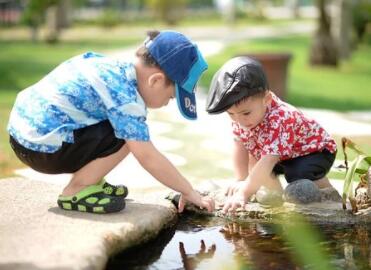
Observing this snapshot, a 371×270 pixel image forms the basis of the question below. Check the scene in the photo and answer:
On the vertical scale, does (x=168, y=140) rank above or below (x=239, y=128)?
below

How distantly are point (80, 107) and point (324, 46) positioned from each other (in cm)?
1082

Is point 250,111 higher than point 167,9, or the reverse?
point 250,111

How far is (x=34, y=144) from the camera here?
303cm

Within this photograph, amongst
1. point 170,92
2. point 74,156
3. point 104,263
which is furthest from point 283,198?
point 104,263

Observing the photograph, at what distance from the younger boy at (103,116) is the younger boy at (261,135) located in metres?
0.24

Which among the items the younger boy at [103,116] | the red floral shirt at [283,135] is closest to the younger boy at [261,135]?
the red floral shirt at [283,135]

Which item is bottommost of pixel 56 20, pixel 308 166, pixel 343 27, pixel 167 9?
pixel 167 9

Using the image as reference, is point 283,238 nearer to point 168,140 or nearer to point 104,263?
point 104,263

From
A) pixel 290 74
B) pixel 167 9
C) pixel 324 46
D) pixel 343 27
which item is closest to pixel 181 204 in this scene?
pixel 290 74

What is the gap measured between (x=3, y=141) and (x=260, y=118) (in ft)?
9.42

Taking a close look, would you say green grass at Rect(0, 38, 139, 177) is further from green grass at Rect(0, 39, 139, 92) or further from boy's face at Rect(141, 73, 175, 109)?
boy's face at Rect(141, 73, 175, 109)

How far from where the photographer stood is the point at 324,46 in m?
13.4

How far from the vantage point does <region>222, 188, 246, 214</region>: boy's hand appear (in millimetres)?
3221

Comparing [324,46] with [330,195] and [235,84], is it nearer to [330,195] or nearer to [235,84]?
[330,195]
